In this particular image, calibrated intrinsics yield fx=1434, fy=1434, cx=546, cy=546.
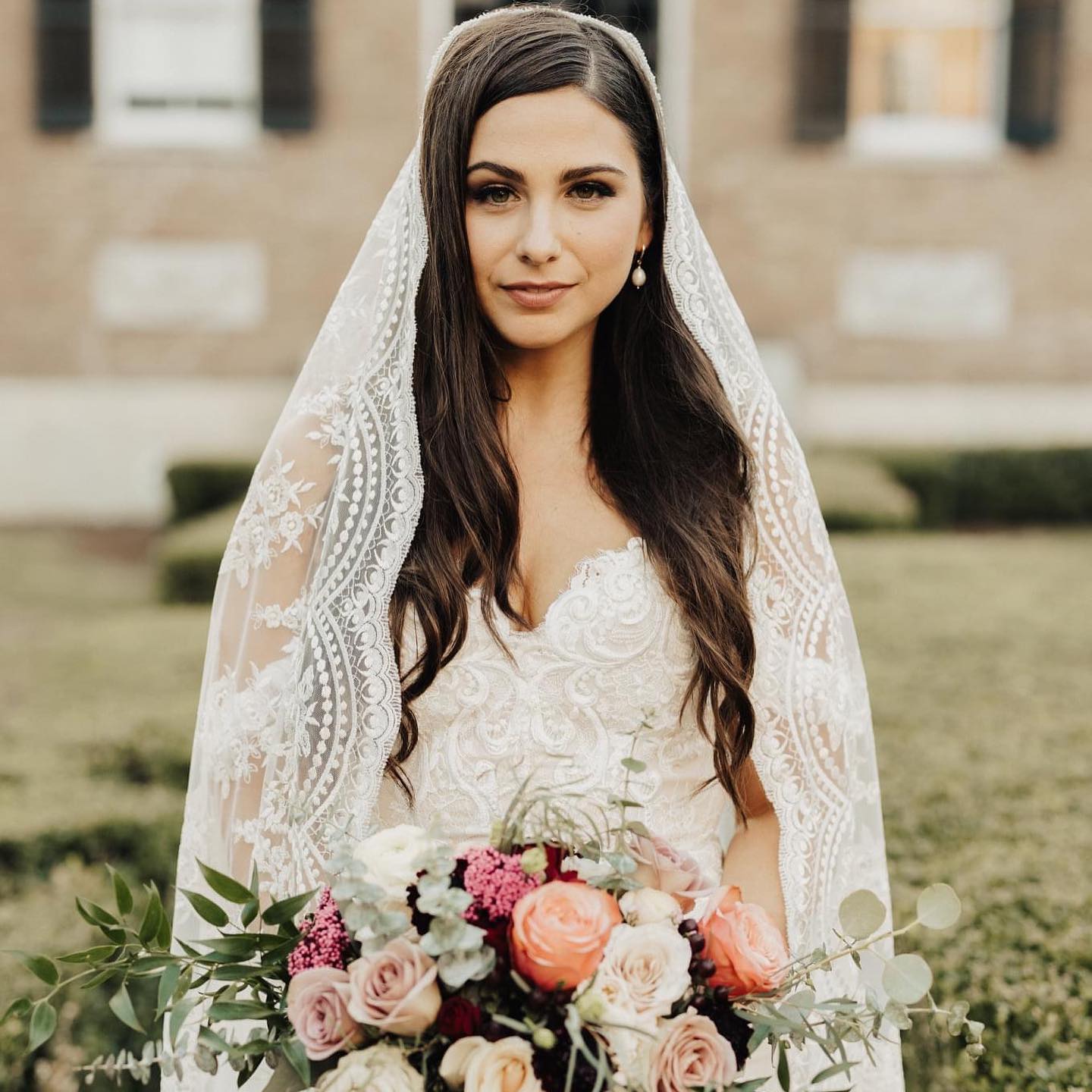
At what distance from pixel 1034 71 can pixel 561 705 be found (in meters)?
10.8

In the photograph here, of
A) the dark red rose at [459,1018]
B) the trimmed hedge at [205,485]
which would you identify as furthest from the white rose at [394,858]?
the trimmed hedge at [205,485]

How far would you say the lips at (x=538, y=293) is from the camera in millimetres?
2111

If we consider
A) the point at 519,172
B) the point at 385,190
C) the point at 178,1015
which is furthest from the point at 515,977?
the point at 385,190

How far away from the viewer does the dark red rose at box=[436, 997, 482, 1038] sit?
1.46 m

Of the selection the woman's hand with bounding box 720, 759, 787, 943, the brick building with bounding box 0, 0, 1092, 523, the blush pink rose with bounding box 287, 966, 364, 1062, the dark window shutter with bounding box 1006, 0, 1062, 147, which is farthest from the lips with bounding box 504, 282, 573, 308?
the dark window shutter with bounding box 1006, 0, 1062, 147

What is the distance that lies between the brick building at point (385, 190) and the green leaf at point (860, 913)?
9933 millimetres

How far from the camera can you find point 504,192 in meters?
2.12

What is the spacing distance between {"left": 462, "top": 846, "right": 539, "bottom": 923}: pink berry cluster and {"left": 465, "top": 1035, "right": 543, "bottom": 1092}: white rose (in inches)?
5.0

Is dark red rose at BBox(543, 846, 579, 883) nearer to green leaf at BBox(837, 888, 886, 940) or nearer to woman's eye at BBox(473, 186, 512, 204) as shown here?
green leaf at BBox(837, 888, 886, 940)

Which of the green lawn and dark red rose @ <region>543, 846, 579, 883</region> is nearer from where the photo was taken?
dark red rose @ <region>543, 846, 579, 883</region>

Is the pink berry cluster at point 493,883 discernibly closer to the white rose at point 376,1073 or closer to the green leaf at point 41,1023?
the white rose at point 376,1073

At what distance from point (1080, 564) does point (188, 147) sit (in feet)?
24.1

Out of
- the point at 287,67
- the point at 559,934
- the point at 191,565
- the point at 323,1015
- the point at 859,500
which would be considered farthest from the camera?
the point at 287,67

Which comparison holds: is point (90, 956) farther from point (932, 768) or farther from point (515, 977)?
point (932, 768)
